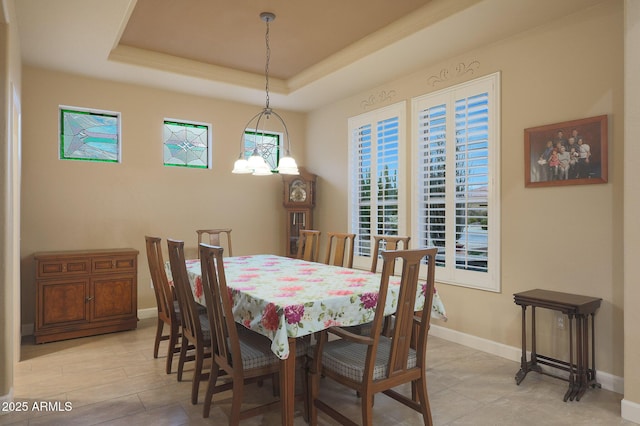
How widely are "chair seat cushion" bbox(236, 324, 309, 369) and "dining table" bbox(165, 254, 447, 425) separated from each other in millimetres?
157

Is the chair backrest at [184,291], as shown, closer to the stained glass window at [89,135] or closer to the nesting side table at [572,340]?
the nesting side table at [572,340]

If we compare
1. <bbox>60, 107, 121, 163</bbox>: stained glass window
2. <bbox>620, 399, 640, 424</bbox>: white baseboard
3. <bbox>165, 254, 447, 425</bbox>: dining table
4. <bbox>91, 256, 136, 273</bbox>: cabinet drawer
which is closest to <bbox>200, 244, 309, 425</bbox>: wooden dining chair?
<bbox>165, 254, 447, 425</bbox>: dining table

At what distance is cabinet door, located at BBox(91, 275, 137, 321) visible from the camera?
4242 mm

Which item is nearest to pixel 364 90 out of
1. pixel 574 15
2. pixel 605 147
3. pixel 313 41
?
pixel 313 41

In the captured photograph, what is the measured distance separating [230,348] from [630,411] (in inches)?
95.5

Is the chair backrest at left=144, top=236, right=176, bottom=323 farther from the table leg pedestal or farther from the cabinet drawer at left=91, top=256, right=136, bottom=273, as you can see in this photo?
the table leg pedestal

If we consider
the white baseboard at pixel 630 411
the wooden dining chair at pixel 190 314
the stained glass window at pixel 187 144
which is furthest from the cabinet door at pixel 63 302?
the white baseboard at pixel 630 411

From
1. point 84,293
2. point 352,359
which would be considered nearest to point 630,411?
point 352,359

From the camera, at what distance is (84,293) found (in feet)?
13.7

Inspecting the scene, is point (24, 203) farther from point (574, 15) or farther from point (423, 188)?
point (574, 15)

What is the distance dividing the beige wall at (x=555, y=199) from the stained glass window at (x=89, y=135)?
3642 mm

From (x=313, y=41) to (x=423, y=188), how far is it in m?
1.84

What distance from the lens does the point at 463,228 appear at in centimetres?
394

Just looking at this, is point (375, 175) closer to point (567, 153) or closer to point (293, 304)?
point (567, 153)
